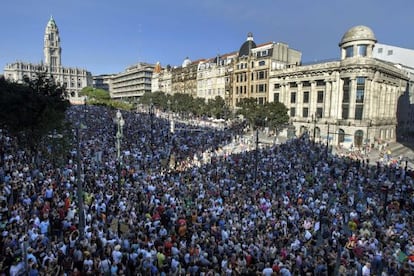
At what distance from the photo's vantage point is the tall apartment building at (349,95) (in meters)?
46.9

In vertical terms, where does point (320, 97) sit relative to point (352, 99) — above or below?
above

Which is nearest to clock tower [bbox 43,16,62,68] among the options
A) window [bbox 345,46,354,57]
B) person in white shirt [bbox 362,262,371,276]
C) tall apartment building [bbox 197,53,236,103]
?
tall apartment building [bbox 197,53,236,103]

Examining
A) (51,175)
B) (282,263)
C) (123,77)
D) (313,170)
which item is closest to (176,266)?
(282,263)

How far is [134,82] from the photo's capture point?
471ft

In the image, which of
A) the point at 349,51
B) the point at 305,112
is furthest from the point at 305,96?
the point at 349,51

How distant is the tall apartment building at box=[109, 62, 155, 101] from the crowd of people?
4428 inches

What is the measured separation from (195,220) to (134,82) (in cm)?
13757

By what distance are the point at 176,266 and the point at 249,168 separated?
50.9ft

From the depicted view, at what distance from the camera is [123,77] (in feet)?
512

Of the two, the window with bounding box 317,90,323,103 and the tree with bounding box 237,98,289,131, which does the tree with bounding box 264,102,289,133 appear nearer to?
the tree with bounding box 237,98,289,131

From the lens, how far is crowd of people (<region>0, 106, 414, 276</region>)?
9.66 meters

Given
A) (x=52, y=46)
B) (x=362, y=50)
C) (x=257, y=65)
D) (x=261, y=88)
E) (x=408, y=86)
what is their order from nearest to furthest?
1. (x=362, y=50)
2. (x=261, y=88)
3. (x=257, y=65)
4. (x=408, y=86)
5. (x=52, y=46)

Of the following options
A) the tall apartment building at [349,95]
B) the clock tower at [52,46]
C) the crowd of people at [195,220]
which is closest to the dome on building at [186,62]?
the tall apartment building at [349,95]

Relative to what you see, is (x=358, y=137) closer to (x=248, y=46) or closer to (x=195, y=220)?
(x=248, y=46)
